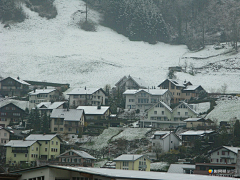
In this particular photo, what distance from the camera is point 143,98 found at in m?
83.0

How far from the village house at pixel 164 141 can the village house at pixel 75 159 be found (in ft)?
26.6

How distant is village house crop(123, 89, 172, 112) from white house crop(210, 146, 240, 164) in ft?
98.6

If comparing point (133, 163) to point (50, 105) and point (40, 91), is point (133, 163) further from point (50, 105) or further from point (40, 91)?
point (40, 91)

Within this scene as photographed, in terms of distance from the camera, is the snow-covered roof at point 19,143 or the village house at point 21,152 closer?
the village house at point 21,152

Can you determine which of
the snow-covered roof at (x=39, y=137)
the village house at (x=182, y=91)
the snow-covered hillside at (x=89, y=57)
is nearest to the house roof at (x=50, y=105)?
the snow-covered roof at (x=39, y=137)

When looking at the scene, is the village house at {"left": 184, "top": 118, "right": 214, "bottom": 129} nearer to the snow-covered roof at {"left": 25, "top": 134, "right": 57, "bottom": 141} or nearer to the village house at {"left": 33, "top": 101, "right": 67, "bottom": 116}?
the snow-covered roof at {"left": 25, "top": 134, "right": 57, "bottom": 141}

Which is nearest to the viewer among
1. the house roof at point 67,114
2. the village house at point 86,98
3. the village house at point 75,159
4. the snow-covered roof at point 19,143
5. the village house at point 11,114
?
the village house at point 75,159

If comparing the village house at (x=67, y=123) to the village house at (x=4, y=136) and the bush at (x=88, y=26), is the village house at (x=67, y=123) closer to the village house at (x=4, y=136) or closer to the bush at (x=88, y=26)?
the village house at (x=4, y=136)

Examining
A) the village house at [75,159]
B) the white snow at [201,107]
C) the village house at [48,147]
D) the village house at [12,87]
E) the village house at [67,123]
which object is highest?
the village house at [12,87]

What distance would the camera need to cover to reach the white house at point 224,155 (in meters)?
51.3

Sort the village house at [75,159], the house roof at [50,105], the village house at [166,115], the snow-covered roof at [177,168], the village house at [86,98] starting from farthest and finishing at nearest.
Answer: the village house at [86,98]
the house roof at [50,105]
the village house at [166,115]
the village house at [75,159]
the snow-covered roof at [177,168]

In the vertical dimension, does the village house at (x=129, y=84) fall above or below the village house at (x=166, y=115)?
above

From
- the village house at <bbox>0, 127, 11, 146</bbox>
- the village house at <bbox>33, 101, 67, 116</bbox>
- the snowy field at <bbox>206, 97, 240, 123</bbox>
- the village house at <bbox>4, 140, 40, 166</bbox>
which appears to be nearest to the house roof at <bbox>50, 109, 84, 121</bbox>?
the village house at <bbox>33, 101, 67, 116</bbox>

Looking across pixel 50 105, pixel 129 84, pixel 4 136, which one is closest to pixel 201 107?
pixel 129 84
